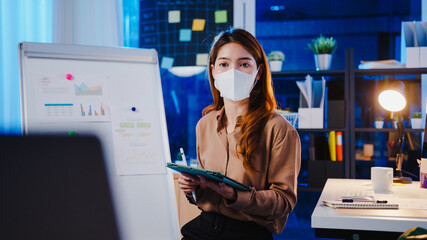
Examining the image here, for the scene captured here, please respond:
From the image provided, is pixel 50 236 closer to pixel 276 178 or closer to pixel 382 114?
pixel 276 178

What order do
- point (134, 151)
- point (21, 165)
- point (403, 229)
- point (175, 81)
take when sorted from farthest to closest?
1. point (175, 81)
2. point (134, 151)
3. point (403, 229)
4. point (21, 165)

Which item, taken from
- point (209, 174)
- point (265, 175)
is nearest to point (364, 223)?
point (265, 175)

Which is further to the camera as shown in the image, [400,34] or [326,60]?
[400,34]

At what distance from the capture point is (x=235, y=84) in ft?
5.67

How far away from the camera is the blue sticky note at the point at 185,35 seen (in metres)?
3.46

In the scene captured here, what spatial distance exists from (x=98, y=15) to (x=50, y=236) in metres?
2.73

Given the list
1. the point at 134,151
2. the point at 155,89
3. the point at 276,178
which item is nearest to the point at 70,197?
the point at 276,178

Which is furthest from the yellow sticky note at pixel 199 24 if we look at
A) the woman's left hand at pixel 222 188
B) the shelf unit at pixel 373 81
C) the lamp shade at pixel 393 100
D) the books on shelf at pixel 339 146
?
the woman's left hand at pixel 222 188

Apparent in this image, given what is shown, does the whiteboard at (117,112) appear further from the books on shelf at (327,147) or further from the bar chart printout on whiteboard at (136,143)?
the books on shelf at (327,147)

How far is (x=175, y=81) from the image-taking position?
3.48m

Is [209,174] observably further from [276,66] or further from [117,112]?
[276,66]

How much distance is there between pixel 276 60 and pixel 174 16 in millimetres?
932

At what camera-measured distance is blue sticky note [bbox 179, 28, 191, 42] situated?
3.46m

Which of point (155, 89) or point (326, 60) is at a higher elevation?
point (326, 60)
